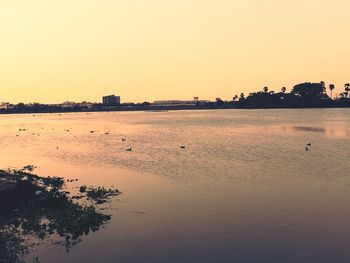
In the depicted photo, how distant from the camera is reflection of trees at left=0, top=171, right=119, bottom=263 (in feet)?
74.1

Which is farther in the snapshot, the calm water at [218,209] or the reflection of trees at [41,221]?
the reflection of trees at [41,221]

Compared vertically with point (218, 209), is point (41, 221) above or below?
above

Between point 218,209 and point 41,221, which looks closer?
point 41,221

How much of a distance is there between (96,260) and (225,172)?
28.1 metres

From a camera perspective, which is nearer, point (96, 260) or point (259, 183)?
point (96, 260)

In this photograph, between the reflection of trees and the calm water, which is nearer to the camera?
the calm water

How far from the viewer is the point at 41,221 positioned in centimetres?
2692

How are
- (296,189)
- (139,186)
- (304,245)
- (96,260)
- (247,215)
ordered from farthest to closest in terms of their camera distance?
1. (139,186)
2. (296,189)
3. (247,215)
4. (304,245)
5. (96,260)

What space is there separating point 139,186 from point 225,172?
12.3 m

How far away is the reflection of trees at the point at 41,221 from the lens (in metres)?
22.6

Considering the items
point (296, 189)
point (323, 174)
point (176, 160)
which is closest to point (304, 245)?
point (296, 189)

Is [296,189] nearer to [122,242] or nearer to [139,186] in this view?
[139,186]

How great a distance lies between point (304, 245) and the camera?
73.9 ft

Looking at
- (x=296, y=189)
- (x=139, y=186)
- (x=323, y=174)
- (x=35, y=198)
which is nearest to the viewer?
(x=35, y=198)
